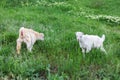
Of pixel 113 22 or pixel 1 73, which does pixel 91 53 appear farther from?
pixel 113 22

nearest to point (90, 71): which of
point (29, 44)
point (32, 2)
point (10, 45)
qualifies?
point (29, 44)

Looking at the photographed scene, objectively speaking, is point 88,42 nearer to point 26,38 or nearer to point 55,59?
point 55,59

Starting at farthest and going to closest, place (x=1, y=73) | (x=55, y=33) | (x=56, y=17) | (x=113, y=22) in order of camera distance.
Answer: (x=113, y=22) < (x=56, y=17) < (x=55, y=33) < (x=1, y=73)

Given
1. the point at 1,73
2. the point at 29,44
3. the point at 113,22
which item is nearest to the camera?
the point at 1,73

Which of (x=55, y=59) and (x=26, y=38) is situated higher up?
(x=26, y=38)

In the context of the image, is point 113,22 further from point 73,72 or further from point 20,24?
point 73,72

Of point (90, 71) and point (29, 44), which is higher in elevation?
point (29, 44)

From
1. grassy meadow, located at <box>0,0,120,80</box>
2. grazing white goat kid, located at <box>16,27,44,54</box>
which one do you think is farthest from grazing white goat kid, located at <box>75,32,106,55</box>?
grazing white goat kid, located at <box>16,27,44,54</box>

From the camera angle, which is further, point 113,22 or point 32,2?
point 32,2

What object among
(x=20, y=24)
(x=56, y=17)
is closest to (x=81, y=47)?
(x=20, y=24)

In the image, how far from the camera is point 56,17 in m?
9.70

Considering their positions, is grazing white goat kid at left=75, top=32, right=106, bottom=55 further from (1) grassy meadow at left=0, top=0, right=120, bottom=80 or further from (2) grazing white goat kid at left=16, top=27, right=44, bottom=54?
(2) grazing white goat kid at left=16, top=27, right=44, bottom=54

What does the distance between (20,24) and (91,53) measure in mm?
2824

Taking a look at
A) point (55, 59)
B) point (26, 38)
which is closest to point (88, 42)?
point (55, 59)
